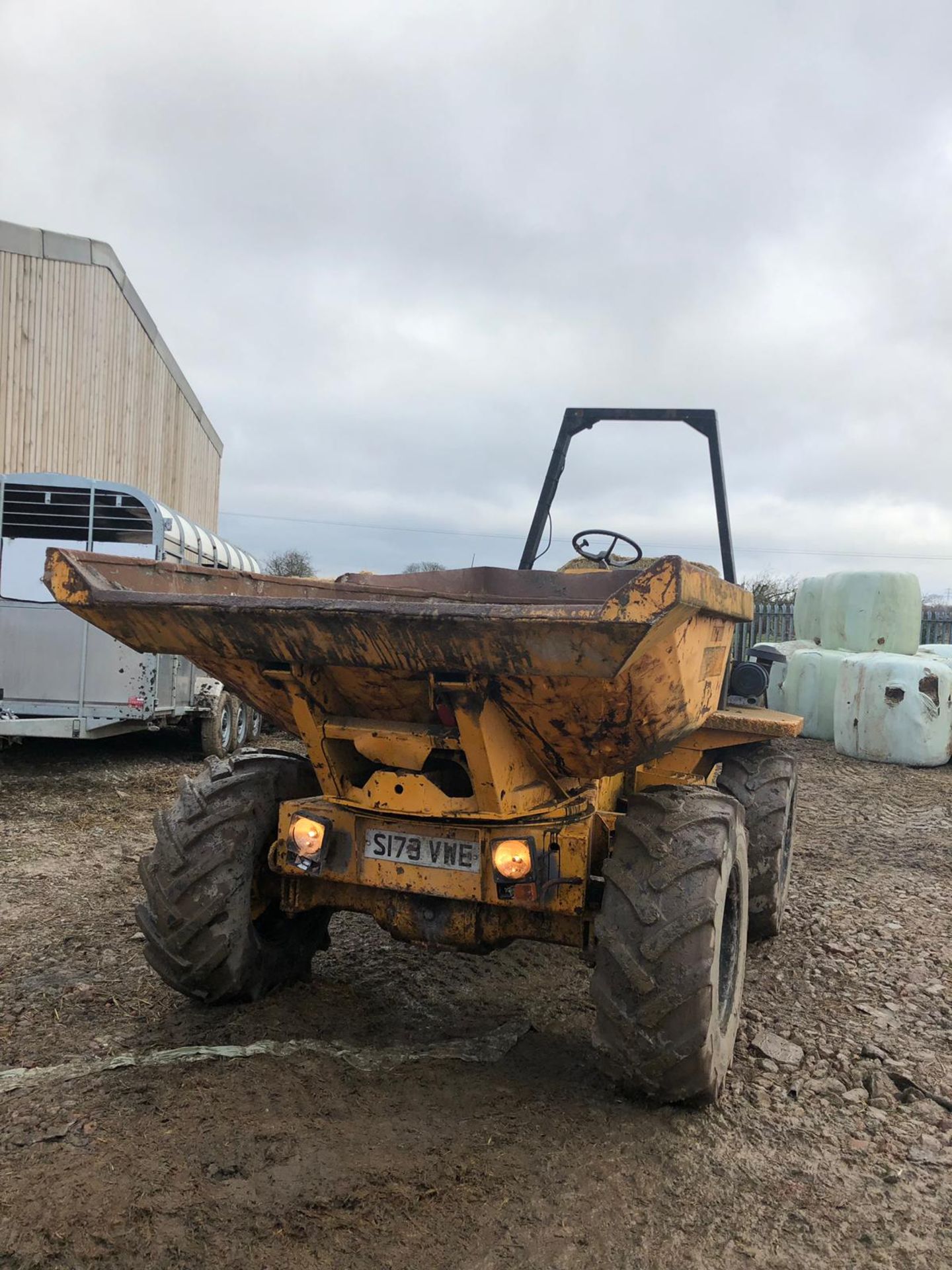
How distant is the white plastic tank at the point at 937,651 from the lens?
42.8ft

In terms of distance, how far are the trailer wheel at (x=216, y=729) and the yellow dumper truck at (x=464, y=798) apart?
6.57m

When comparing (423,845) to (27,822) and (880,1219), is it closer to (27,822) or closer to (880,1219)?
(880,1219)

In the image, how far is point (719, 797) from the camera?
3.19m

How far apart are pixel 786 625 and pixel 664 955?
16742mm

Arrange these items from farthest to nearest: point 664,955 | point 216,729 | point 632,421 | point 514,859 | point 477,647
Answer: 1. point 216,729
2. point 632,421
3. point 514,859
4. point 664,955
5. point 477,647

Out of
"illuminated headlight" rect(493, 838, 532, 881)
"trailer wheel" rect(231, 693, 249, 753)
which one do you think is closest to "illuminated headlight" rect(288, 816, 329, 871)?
"illuminated headlight" rect(493, 838, 532, 881)

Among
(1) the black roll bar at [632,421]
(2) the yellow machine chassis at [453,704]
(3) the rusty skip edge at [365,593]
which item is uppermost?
(1) the black roll bar at [632,421]

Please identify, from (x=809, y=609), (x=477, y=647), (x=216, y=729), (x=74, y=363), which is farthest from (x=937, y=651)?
(x=74, y=363)

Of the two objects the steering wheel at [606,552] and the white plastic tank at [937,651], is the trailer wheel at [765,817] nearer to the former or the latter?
the steering wheel at [606,552]

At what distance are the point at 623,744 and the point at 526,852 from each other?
0.47 meters

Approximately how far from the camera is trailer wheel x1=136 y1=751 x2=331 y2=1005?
3221mm

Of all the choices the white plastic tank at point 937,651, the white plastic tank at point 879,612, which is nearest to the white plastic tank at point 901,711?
the white plastic tank at point 879,612

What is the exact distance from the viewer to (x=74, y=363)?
51.1ft

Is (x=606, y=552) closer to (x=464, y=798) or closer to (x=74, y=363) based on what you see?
(x=464, y=798)
